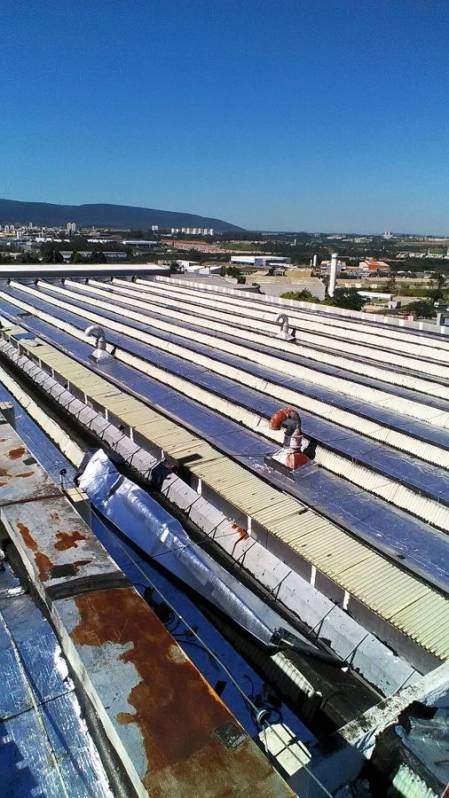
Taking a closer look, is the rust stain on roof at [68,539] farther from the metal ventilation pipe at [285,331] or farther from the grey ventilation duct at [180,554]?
the metal ventilation pipe at [285,331]

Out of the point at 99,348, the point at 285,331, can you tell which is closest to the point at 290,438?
the point at 99,348

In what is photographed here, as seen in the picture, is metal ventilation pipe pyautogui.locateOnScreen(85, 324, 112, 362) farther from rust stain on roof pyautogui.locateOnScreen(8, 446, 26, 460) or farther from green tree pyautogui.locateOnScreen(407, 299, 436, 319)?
green tree pyautogui.locateOnScreen(407, 299, 436, 319)

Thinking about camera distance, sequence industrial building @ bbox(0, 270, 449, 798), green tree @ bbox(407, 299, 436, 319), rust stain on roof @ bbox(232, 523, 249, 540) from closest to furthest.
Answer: industrial building @ bbox(0, 270, 449, 798), rust stain on roof @ bbox(232, 523, 249, 540), green tree @ bbox(407, 299, 436, 319)

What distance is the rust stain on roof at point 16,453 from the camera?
43.6 feet

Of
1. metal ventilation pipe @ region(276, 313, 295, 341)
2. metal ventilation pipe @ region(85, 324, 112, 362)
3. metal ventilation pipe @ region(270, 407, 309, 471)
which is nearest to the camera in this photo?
metal ventilation pipe @ region(270, 407, 309, 471)

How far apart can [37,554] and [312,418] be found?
1600cm

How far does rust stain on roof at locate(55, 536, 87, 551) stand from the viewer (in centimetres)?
1004

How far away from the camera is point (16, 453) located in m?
13.5

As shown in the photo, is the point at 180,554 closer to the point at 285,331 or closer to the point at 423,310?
the point at 285,331

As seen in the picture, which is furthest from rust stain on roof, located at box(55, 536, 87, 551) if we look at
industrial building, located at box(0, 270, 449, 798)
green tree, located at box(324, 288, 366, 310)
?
green tree, located at box(324, 288, 366, 310)

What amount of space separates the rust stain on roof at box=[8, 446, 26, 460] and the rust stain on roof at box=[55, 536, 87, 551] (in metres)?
3.75

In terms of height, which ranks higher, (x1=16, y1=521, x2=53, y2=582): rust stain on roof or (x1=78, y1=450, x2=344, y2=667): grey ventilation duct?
(x1=16, y1=521, x2=53, y2=582): rust stain on roof

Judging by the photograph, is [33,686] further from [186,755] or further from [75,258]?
[75,258]

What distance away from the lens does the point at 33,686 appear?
805cm
